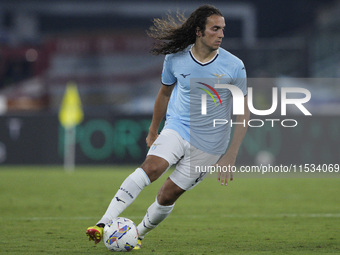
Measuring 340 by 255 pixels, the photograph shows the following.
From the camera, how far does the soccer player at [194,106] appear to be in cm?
592

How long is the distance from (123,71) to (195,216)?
58.6 ft

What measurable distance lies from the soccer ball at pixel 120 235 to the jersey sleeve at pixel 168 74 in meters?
1.27

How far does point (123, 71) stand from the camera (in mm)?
26406

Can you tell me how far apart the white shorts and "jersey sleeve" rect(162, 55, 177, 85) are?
45 centimetres

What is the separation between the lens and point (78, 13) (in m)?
33.6

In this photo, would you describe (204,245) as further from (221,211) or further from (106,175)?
(106,175)

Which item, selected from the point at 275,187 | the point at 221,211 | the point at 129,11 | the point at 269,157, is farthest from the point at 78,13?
the point at 221,211

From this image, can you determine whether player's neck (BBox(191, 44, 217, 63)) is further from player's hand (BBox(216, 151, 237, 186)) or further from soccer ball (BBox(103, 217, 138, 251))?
soccer ball (BBox(103, 217, 138, 251))

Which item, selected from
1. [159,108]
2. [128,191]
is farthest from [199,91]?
[128,191]


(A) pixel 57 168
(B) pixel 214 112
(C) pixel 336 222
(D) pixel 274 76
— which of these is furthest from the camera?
(D) pixel 274 76

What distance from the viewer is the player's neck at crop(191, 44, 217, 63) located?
6020mm

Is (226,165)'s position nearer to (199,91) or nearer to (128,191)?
(199,91)

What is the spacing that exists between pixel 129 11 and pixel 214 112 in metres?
27.8

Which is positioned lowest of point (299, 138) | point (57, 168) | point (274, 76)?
point (57, 168)
